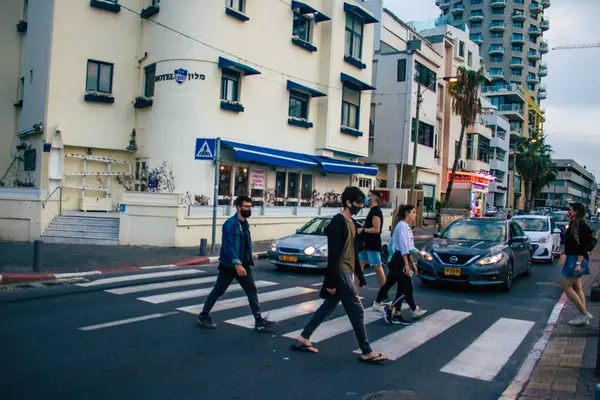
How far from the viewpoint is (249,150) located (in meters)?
19.3

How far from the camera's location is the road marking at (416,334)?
638 cm

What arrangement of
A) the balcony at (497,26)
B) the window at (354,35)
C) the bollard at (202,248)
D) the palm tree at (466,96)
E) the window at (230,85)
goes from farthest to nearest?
the balcony at (497,26) → the palm tree at (466,96) → the window at (354,35) → the window at (230,85) → the bollard at (202,248)

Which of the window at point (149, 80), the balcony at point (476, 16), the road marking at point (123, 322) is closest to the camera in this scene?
the road marking at point (123, 322)

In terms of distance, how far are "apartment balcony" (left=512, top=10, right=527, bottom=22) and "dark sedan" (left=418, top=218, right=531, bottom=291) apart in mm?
90422

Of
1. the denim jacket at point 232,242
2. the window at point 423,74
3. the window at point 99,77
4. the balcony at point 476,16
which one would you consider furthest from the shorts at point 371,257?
the balcony at point 476,16

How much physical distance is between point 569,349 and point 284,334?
3724 millimetres

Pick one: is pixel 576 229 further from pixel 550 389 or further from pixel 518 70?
pixel 518 70

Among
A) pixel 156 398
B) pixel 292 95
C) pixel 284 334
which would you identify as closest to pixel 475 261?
pixel 284 334

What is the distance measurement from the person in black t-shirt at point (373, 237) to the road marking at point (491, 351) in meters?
2.02

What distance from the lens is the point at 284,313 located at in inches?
318

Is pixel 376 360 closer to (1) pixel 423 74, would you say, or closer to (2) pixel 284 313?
(2) pixel 284 313

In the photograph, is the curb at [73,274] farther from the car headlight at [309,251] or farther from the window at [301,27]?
the window at [301,27]

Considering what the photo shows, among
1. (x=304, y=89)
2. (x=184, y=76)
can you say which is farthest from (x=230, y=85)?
(x=304, y=89)

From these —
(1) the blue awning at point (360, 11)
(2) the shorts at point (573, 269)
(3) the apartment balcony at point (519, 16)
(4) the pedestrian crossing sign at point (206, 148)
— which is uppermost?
(3) the apartment balcony at point (519, 16)
